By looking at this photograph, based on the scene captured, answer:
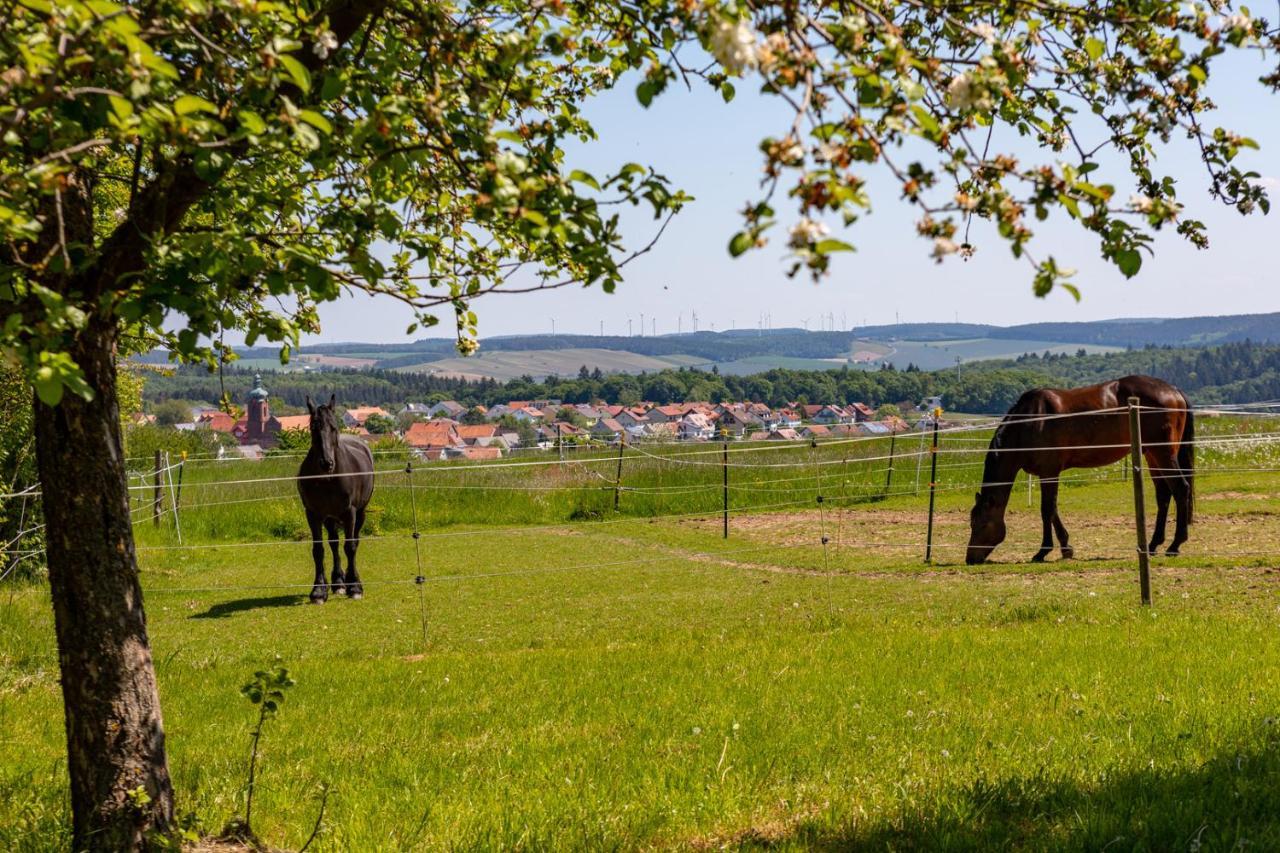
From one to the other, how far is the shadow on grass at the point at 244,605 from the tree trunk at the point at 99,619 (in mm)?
9084

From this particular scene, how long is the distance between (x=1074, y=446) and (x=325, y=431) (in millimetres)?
10364

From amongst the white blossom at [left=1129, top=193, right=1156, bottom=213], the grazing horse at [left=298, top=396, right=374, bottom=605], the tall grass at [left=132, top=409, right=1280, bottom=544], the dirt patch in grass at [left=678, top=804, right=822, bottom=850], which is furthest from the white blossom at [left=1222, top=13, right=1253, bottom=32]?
the tall grass at [left=132, top=409, right=1280, bottom=544]

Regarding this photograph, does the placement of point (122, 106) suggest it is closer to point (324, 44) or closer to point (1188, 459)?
point (324, 44)

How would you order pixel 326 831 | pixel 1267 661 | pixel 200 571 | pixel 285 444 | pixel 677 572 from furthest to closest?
1. pixel 285 444
2. pixel 200 571
3. pixel 677 572
4. pixel 1267 661
5. pixel 326 831

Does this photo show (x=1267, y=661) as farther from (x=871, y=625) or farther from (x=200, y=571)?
(x=200, y=571)

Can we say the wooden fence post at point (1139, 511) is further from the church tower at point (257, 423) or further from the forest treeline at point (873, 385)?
the church tower at point (257, 423)

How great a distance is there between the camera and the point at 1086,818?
12.4 feet

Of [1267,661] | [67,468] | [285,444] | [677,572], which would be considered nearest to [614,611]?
[677,572]

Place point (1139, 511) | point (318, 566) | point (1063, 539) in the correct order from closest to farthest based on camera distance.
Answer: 1. point (1139, 511)
2. point (318, 566)
3. point (1063, 539)

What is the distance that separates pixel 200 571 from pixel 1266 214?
642 inches

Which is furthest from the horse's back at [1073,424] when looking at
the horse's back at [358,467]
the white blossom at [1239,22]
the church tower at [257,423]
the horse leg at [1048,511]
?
the church tower at [257,423]

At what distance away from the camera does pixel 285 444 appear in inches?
1592

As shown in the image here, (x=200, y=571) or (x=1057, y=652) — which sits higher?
(x=1057, y=652)

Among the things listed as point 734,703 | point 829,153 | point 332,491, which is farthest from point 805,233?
point 332,491
